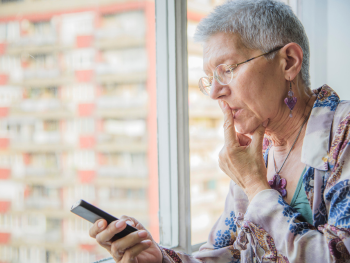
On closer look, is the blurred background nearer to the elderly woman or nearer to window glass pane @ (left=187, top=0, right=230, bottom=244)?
window glass pane @ (left=187, top=0, right=230, bottom=244)

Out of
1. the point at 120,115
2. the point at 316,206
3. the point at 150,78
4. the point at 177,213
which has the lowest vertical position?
the point at 177,213

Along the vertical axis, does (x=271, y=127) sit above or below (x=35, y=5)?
below

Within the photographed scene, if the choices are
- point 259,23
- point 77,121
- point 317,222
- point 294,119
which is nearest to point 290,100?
point 294,119

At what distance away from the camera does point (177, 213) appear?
136 centimetres

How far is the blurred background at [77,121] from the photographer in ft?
3.41

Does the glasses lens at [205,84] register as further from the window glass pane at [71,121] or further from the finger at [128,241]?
the finger at [128,241]

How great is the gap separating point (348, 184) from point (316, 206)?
0.48ft

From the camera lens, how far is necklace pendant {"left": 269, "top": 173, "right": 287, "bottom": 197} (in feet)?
3.23

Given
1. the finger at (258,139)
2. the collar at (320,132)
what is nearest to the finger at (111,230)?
the finger at (258,139)

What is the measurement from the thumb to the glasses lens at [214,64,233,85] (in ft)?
0.67

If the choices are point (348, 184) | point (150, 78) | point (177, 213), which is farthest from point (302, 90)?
point (177, 213)

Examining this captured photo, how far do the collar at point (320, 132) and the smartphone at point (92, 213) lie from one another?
2.02ft

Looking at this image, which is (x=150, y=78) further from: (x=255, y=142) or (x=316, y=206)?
(x=316, y=206)

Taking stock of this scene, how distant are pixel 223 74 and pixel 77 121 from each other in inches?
25.5
